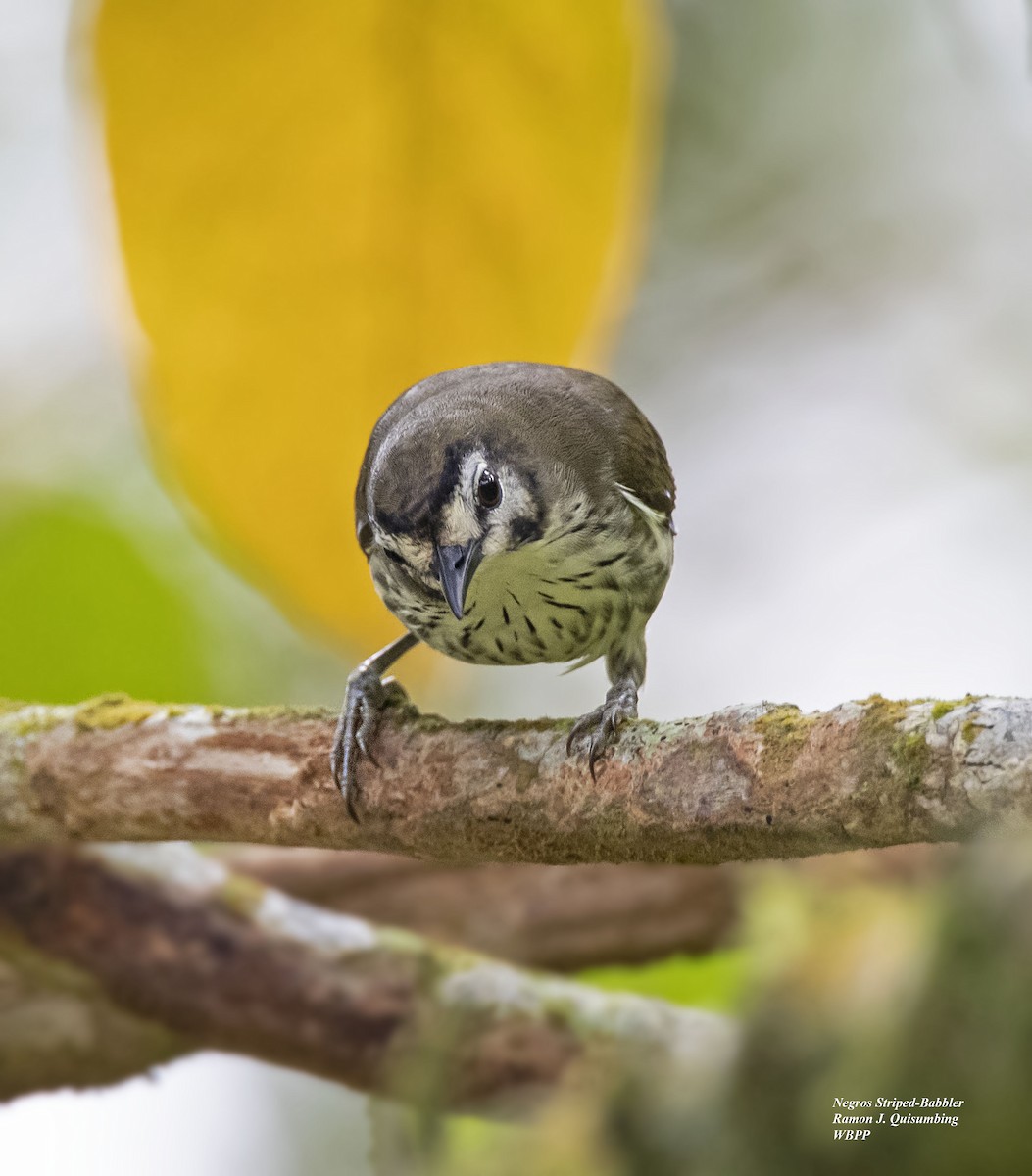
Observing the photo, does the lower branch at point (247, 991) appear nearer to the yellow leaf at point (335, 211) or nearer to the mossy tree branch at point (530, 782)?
the mossy tree branch at point (530, 782)

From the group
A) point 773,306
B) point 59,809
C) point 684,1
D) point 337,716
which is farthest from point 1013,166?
point 59,809

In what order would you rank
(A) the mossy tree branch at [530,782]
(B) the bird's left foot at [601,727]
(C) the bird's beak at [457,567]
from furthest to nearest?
1. (C) the bird's beak at [457,567]
2. (B) the bird's left foot at [601,727]
3. (A) the mossy tree branch at [530,782]

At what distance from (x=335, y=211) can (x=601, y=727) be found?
0.94 metres

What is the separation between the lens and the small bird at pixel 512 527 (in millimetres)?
2680

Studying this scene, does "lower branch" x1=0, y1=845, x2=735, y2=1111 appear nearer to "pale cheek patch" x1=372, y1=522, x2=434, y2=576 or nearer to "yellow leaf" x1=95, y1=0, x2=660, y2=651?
"pale cheek patch" x1=372, y1=522, x2=434, y2=576

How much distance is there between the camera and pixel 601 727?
2211mm

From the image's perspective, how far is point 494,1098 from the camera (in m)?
2.87

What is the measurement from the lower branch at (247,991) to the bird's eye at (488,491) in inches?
37.1

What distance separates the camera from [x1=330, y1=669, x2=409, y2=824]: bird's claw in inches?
92.5

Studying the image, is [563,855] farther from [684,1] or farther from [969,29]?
[684,1]

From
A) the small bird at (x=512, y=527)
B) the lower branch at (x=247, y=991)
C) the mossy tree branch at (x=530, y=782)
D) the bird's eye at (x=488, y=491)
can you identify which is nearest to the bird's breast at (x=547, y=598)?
the small bird at (x=512, y=527)

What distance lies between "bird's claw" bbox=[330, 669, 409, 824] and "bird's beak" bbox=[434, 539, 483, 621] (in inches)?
9.2

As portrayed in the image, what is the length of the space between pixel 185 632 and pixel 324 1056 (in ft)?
3.38

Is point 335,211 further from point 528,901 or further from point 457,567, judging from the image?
point 528,901
